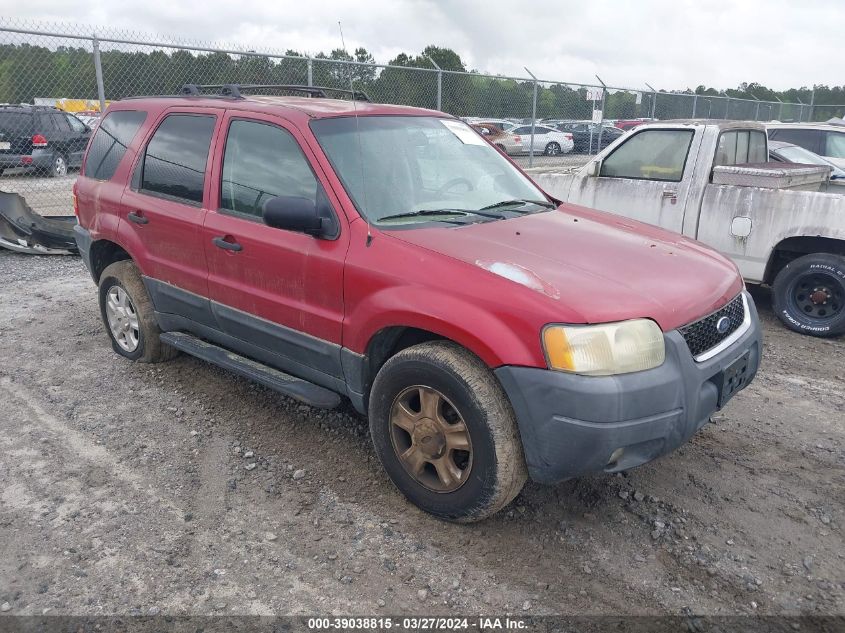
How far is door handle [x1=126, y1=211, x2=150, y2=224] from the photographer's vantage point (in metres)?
4.45

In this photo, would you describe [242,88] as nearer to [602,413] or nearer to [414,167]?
[414,167]

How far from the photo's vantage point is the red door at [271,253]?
3.42m

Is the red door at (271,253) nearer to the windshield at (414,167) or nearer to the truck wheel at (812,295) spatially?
the windshield at (414,167)

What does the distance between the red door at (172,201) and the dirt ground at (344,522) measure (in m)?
0.88

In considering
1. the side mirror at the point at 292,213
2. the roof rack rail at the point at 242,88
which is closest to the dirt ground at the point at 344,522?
the side mirror at the point at 292,213

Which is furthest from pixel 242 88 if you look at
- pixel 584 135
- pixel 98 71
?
pixel 584 135

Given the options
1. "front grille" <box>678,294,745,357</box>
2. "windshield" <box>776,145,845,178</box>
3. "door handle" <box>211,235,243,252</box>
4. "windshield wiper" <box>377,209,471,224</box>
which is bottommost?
"front grille" <box>678,294,745,357</box>

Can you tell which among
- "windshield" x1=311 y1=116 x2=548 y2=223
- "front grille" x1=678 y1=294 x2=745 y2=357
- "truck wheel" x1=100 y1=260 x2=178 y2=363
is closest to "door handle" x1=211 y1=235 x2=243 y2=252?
"windshield" x1=311 y1=116 x2=548 y2=223

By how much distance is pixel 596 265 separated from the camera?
10.1ft

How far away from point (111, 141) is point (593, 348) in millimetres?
3883

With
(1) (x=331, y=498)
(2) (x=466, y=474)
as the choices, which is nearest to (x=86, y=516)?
(1) (x=331, y=498)

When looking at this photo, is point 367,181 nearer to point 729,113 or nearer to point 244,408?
point 244,408

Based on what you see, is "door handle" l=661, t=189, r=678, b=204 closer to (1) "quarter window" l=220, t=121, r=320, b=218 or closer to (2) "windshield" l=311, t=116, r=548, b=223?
(2) "windshield" l=311, t=116, r=548, b=223

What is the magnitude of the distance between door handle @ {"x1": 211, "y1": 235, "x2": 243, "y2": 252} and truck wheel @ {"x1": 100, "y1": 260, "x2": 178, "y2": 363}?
117 cm
